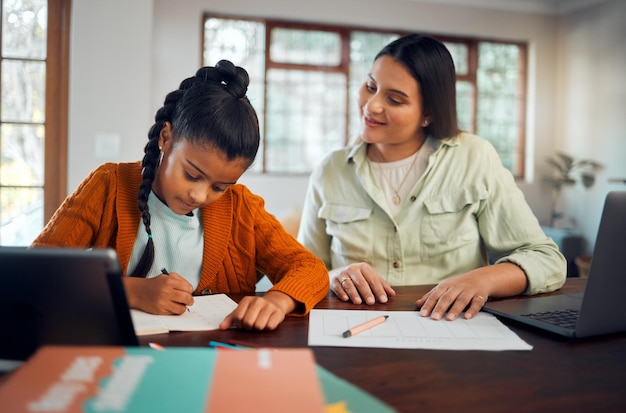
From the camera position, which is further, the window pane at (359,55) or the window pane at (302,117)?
the window pane at (359,55)

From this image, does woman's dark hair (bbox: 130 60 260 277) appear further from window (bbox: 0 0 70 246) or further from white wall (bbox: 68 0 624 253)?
window (bbox: 0 0 70 246)

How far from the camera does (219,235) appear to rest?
1298mm

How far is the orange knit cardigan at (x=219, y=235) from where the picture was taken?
1153 millimetres

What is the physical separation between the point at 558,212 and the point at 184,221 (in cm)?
525

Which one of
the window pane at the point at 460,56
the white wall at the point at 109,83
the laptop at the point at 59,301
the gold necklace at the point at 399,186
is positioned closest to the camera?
the laptop at the point at 59,301

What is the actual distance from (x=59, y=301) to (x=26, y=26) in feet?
12.3

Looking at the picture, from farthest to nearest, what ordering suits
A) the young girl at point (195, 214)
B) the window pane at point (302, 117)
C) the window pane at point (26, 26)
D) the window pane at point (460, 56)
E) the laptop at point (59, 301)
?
the window pane at point (460, 56), the window pane at point (302, 117), the window pane at point (26, 26), the young girl at point (195, 214), the laptop at point (59, 301)

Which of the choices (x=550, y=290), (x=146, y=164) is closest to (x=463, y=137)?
(x=550, y=290)

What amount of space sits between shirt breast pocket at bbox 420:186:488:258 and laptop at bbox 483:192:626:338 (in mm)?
573

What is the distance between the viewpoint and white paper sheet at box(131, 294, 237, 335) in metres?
0.90

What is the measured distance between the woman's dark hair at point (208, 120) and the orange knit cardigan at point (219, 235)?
0.05 meters

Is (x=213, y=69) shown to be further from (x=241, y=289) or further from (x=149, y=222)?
(x=241, y=289)

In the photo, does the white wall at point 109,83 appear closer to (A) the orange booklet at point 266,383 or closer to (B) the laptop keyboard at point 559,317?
(B) the laptop keyboard at point 559,317

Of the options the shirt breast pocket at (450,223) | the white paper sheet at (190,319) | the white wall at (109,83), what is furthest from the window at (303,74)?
the white paper sheet at (190,319)
